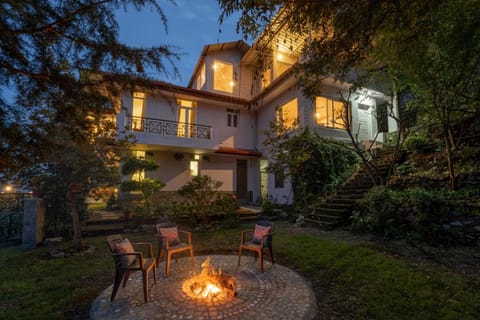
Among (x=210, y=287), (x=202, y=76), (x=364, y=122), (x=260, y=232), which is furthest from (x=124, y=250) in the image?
(x=202, y=76)

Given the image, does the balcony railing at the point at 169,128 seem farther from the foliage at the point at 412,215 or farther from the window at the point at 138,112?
the foliage at the point at 412,215

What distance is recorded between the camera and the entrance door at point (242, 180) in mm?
12898

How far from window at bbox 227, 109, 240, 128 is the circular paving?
9995mm

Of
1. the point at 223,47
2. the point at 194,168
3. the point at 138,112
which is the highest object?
the point at 223,47

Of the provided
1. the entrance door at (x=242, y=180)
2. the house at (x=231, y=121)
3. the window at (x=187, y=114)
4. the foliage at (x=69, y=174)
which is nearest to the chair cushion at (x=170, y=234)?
the foliage at (x=69, y=174)

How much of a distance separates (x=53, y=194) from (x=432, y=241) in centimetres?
981

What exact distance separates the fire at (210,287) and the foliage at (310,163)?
18.5 ft

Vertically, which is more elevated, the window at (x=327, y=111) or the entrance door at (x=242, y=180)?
the window at (x=327, y=111)

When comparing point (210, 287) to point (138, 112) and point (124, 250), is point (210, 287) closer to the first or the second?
point (124, 250)

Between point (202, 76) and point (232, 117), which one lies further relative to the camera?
point (202, 76)

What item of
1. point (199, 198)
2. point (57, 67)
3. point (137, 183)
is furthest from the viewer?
point (137, 183)

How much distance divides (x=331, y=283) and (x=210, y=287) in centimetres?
198

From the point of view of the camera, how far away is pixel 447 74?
17.4 feet

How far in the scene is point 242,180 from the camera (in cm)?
1304
